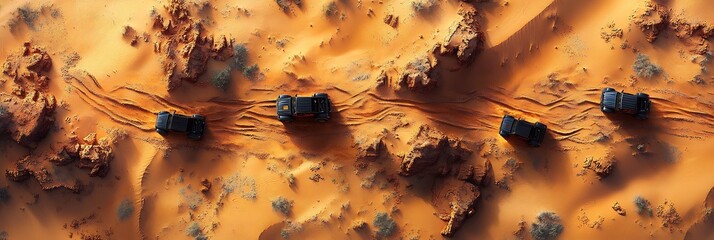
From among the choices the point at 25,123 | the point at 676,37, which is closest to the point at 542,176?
the point at 676,37

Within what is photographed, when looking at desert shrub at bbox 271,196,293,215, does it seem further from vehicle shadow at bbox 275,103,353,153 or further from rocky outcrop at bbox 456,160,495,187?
rocky outcrop at bbox 456,160,495,187

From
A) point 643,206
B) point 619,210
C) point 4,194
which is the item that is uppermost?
point 643,206

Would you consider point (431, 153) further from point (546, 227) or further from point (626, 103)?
point (626, 103)

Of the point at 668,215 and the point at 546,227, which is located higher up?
the point at 668,215

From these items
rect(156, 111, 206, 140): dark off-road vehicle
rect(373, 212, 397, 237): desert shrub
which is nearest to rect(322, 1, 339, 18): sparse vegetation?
rect(156, 111, 206, 140): dark off-road vehicle

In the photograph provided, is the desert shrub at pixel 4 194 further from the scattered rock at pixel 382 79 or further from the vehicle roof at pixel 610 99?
the vehicle roof at pixel 610 99

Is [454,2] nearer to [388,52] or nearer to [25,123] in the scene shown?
[388,52]

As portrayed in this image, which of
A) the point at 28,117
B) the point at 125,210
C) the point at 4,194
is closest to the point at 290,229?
the point at 125,210

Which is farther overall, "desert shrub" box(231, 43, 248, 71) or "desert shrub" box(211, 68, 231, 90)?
"desert shrub" box(231, 43, 248, 71)
